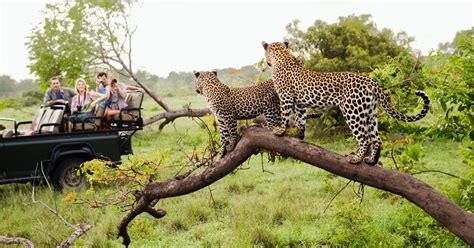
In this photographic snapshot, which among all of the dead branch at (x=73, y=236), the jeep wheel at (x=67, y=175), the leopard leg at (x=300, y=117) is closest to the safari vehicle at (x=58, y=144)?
the jeep wheel at (x=67, y=175)

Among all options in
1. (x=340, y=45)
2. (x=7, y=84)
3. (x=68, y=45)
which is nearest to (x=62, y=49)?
(x=68, y=45)

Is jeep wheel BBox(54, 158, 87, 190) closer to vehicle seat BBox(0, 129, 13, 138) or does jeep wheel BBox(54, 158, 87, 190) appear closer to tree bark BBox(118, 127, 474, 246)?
vehicle seat BBox(0, 129, 13, 138)

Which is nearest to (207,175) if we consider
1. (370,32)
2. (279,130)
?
(279,130)

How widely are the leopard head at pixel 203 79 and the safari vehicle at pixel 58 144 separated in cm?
564

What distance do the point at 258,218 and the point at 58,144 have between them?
166 inches

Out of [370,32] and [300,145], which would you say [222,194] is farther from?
[370,32]

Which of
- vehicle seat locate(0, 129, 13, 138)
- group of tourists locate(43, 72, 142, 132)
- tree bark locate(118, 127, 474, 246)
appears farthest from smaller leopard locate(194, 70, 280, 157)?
vehicle seat locate(0, 129, 13, 138)

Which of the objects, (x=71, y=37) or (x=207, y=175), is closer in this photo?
(x=207, y=175)

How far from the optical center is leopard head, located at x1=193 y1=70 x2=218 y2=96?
4418 millimetres

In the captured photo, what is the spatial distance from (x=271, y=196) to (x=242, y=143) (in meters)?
5.54

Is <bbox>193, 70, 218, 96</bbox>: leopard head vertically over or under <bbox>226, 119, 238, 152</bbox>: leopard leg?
over

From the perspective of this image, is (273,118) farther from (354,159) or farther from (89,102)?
(89,102)

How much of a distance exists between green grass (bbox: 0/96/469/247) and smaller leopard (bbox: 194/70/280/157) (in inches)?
62.3

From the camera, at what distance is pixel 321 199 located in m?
9.51
